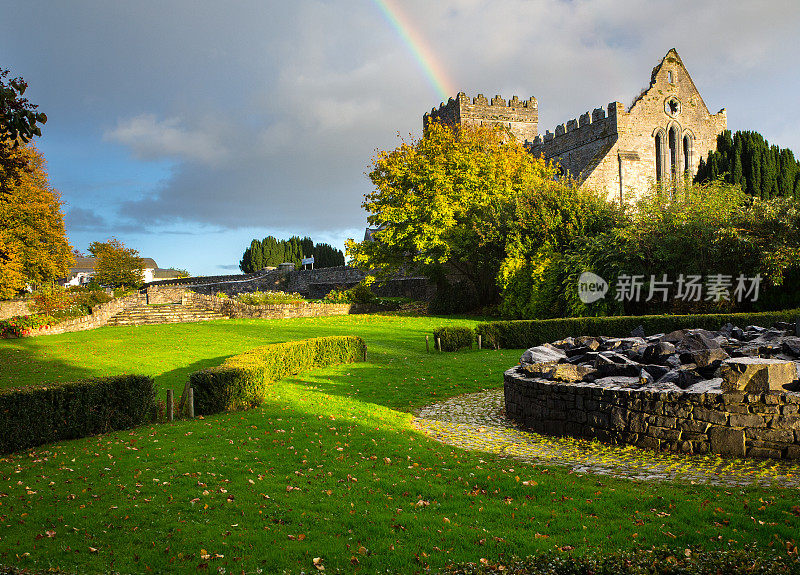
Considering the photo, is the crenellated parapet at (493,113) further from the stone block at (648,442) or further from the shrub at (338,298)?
the stone block at (648,442)

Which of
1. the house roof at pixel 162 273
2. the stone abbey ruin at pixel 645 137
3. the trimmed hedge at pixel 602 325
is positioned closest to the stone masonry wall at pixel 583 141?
the stone abbey ruin at pixel 645 137

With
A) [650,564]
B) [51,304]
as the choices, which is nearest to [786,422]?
[650,564]

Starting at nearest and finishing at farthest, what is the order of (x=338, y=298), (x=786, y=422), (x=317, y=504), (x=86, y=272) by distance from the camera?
(x=317, y=504) < (x=786, y=422) < (x=338, y=298) < (x=86, y=272)

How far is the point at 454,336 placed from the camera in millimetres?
21531

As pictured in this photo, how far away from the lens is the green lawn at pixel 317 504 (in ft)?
16.1

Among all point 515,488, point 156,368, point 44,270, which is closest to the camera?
point 515,488

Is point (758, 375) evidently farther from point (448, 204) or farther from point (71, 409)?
point (448, 204)

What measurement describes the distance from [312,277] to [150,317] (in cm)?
2675

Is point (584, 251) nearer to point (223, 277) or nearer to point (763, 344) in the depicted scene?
point (763, 344)

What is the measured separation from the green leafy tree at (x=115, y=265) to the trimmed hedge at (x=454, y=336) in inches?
1758

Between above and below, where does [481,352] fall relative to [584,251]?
below

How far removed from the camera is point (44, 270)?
3634cm

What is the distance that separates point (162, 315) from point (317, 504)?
→ 2864 cm

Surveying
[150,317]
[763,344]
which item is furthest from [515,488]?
[150,317]
